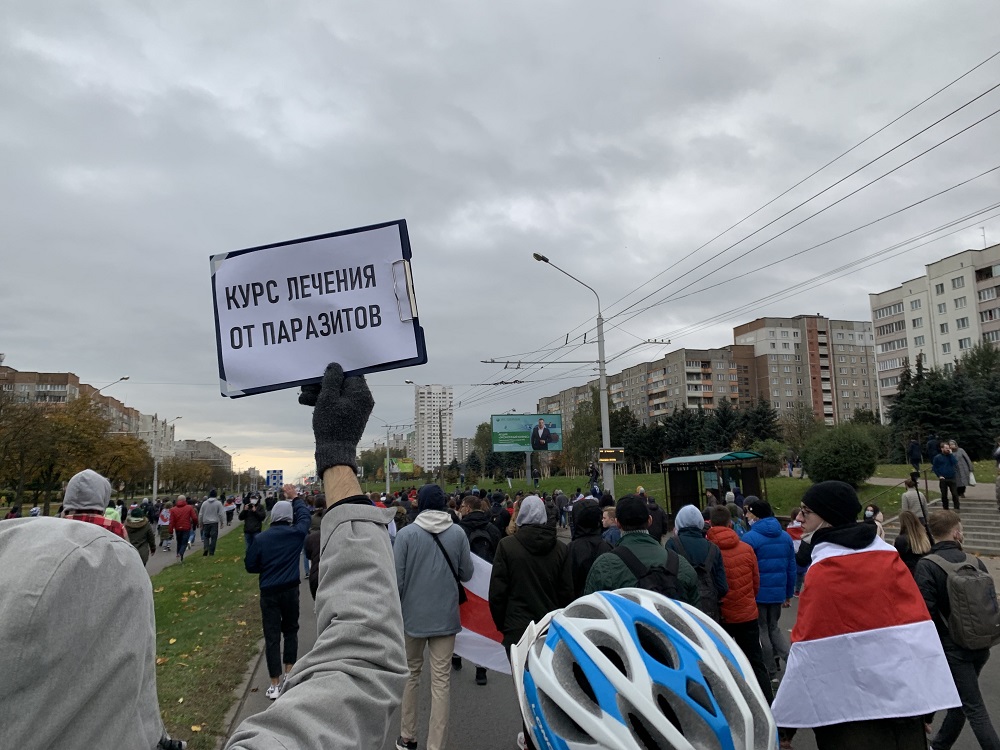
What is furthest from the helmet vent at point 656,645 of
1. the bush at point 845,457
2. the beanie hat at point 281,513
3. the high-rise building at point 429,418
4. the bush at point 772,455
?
the high-rise building at point 429,418

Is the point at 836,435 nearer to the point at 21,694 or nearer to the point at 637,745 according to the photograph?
the point at 637,745

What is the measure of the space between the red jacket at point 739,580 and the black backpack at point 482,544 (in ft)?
9.69

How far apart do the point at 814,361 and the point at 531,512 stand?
115909 mm

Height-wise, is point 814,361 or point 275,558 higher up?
point 814,361

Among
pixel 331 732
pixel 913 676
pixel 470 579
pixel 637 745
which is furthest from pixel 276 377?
pixel 470 579

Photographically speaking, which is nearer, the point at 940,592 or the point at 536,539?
the point at 940,592

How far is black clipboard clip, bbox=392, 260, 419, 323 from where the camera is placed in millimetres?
2484

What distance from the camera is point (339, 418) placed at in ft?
6.12

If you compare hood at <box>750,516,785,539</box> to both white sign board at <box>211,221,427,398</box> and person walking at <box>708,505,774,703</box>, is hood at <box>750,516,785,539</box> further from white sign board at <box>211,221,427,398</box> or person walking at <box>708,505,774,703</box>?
white sign board at <box>211,221,427,398</box>

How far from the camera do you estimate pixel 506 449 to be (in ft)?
146

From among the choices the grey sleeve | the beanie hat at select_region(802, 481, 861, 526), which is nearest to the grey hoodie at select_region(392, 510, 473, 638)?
the beanie hat at select_region(802, 481, 861, 526)

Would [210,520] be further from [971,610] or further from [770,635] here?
[971,610]

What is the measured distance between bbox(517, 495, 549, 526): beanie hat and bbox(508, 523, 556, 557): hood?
143mm

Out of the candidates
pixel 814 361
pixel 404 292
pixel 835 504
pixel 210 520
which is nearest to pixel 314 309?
pixel 404 292
